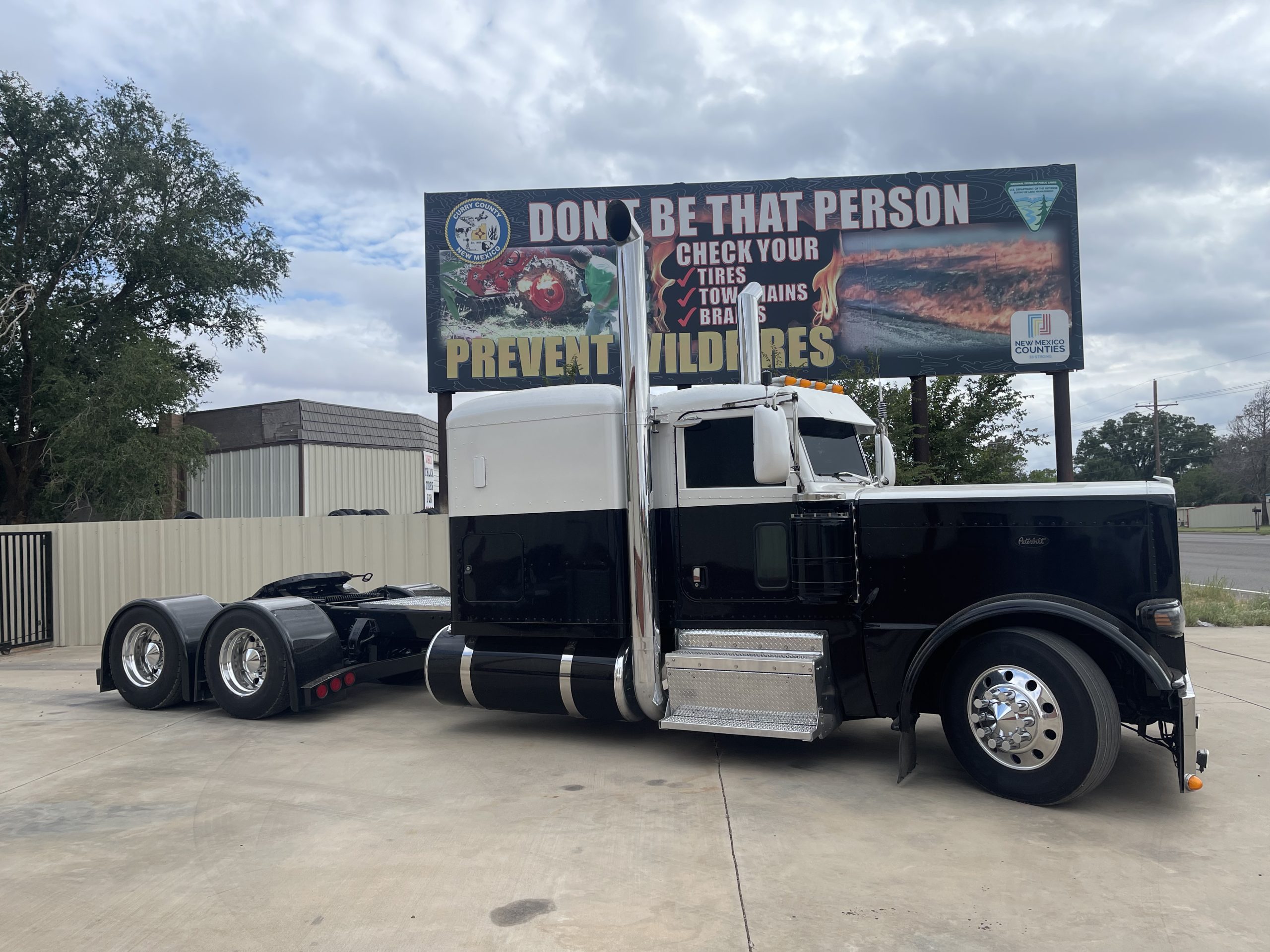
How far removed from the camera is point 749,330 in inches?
286

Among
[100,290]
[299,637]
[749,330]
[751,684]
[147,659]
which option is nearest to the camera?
[751,684]

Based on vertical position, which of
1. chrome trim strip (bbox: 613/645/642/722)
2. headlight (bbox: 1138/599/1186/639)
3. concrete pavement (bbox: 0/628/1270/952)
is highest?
headlight (bbox: 1138/599/1186/639)

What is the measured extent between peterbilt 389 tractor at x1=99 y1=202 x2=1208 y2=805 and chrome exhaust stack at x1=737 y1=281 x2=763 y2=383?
4 cm

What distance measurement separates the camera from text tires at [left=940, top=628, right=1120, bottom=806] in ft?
15.8

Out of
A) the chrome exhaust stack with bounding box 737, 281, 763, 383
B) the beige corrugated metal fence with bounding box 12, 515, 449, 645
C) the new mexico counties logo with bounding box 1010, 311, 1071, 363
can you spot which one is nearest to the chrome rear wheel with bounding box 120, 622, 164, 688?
the beige corrugated metal fence with bounding box 12, 515, 449, 645

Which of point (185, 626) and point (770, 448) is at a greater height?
point (770, 448)

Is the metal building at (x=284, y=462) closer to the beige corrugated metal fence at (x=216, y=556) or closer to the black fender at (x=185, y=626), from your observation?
the beige corrugated metal fence at (x=216, y=556)

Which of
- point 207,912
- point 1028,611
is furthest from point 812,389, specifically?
point 207,912

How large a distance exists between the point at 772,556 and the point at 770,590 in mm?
221

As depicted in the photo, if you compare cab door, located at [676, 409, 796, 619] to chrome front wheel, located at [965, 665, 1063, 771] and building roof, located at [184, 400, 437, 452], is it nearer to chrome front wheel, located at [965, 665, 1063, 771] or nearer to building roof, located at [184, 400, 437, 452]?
chrome front wheel, located at [965, 665, 1063, 771]

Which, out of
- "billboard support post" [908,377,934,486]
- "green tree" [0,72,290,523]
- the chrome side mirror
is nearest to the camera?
the chrome side mirror

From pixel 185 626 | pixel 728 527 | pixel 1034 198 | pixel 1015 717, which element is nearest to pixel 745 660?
pixel 728 527

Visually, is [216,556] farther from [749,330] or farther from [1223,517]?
[1223,517]

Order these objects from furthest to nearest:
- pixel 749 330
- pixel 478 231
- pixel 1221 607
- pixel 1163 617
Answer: pixel 478 231 → pixel 1221 607 → pixel 749 330 → pixel 1163 617
